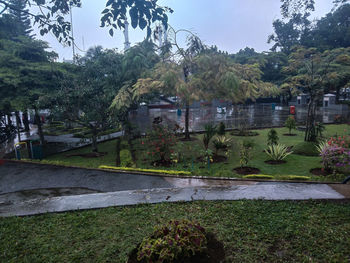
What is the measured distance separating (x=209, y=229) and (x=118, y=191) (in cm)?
327

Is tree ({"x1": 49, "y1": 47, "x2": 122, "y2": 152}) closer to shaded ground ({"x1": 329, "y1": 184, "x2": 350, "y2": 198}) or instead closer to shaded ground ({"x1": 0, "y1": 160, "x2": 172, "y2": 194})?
shaded ground ({"x1": 0, "y1": 160, "x2": 172, "y2": 194})

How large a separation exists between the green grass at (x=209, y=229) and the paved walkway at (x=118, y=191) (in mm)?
380

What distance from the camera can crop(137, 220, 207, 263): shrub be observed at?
3121 mm

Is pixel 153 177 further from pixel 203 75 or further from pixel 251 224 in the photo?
pixel 203 75

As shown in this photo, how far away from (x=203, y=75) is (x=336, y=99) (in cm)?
2957

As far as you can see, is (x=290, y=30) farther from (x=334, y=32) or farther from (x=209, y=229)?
(x=209, y=229)

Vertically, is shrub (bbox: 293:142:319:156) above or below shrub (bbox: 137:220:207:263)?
below

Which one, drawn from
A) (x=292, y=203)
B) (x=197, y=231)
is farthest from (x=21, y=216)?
(x=292, y=203)

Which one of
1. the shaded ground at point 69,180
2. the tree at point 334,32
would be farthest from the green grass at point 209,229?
the tree at point 334,32

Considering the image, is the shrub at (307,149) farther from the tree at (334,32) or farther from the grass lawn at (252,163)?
the tree at (334,32)

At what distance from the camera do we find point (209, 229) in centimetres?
415

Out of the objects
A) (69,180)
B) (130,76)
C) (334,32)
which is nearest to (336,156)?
(69,180)

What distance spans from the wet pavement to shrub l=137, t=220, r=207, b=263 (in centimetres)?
205

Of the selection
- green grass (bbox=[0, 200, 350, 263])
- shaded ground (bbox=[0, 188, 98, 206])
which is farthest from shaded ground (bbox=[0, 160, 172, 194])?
green grass (bbox=[0, 200, 350, 263])
